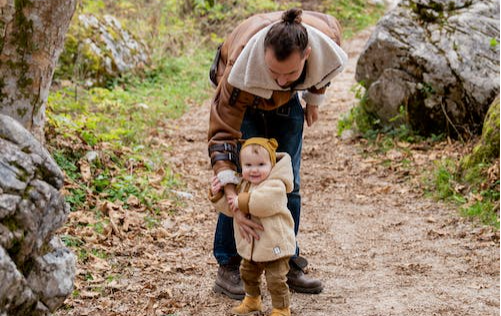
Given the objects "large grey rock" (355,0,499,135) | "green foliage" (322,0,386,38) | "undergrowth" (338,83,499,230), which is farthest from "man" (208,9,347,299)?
"green foliage" (322,0,386,38)

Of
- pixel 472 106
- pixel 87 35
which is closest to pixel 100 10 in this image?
pixel 87 35

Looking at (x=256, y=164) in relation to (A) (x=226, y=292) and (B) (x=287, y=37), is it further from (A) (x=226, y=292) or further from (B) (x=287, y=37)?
(A) (x=226, y=292)

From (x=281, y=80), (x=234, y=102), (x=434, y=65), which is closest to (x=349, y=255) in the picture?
(x=234, y=102)

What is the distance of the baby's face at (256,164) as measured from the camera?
354 centimetres

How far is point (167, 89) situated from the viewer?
11742 mm

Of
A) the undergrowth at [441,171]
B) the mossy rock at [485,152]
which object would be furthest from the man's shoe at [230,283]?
the mossy rock at [485,152]

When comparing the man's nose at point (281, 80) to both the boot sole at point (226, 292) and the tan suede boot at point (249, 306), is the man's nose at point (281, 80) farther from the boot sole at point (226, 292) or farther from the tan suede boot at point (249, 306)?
the boot sole at point (226, 292)

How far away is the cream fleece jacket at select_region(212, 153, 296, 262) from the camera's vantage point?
347cm

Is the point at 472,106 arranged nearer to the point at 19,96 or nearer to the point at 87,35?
the point at 19,96

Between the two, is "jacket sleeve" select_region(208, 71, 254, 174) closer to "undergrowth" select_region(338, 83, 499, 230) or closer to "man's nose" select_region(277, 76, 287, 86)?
"man's nose" select_region(277, 76, 287, 86)

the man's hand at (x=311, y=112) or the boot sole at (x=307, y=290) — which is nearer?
the man's hand at (x=311, y=112)

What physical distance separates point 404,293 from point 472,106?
420cm

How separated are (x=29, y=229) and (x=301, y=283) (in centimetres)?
209

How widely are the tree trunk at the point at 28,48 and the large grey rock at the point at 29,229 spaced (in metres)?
1.30
